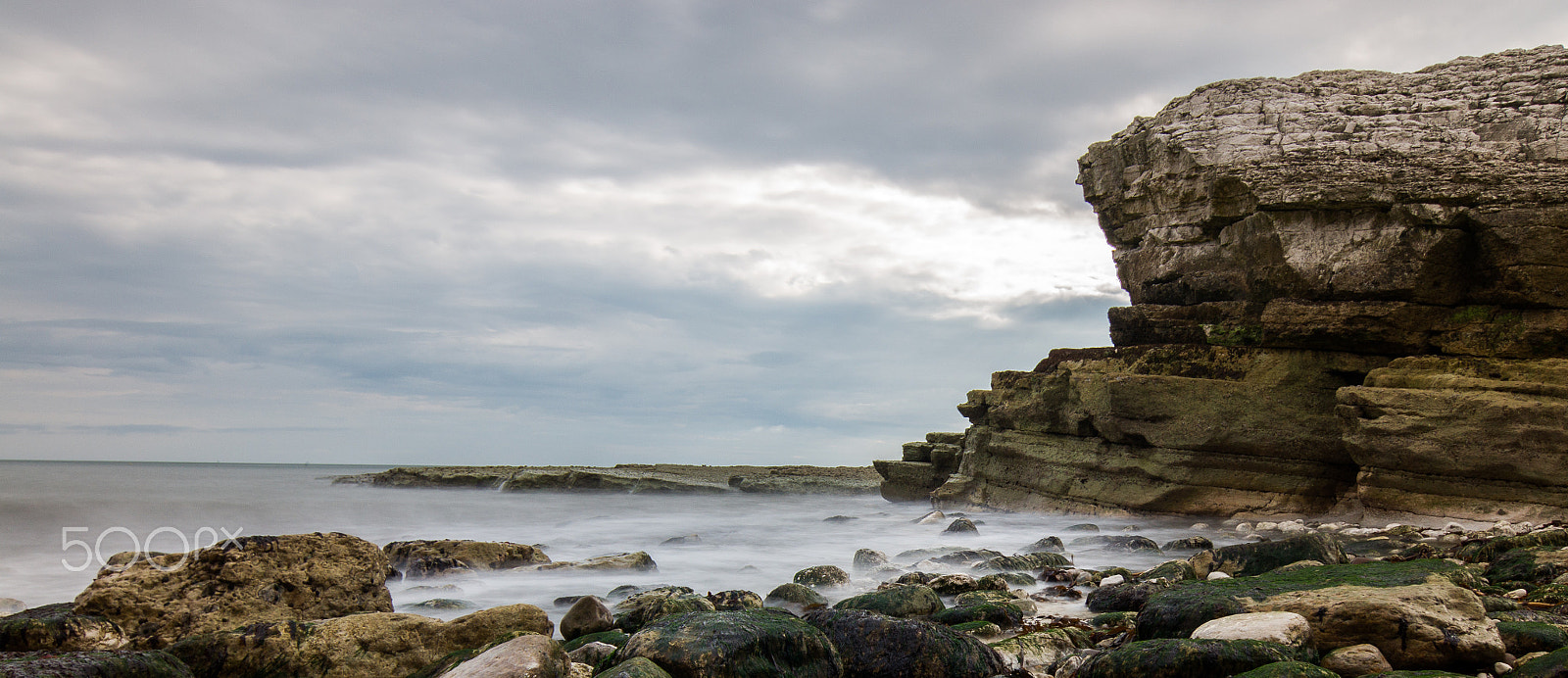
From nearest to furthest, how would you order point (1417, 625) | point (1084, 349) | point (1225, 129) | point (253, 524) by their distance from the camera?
point (1417, 625) < point (1225, 129) < point (1084, 349) < point (253, 524)

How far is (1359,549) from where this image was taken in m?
8.18

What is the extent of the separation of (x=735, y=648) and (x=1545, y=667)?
326 centimetres

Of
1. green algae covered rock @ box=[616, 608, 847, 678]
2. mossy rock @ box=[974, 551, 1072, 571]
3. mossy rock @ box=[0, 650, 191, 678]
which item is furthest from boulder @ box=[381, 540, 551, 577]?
green algae covered rock @ box=[616, 608, 847, 678]

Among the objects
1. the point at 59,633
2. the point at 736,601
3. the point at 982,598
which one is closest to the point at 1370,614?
the point at 982,598

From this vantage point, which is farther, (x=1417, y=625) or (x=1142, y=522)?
(x=1142, y=522)

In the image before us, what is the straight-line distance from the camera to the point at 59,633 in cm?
468

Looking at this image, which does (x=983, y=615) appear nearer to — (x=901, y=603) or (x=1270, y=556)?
(x=901, y=603)

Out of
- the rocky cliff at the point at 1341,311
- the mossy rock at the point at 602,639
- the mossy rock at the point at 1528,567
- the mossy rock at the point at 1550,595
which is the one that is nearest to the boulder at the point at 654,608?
the mossy rock at the point at 602,639

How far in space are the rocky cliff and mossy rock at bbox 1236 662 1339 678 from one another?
988cm

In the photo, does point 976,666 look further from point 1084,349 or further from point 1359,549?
point 1084,349

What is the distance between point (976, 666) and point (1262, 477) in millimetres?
10910

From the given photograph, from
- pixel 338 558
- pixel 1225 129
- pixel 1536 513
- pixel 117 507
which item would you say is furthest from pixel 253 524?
pixel 1536 513

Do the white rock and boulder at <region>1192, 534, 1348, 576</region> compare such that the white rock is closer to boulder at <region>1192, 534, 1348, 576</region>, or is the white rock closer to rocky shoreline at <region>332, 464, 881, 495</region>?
boulder at <region>1192, 534, 1348, 576</region>

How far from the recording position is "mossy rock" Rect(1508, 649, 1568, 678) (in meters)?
3.19
